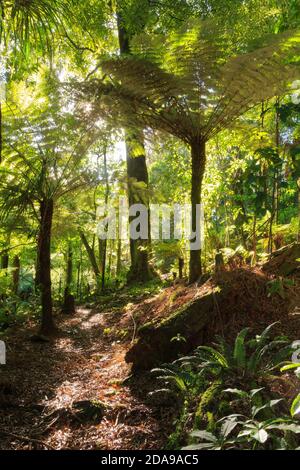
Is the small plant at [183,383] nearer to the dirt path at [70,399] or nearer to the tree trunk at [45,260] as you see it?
the dirt path at [70,399]

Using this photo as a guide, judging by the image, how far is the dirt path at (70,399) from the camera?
219 cm

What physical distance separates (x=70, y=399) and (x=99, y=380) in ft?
1.44

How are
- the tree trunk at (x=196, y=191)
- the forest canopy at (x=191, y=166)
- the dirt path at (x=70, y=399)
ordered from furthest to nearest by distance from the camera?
the tree trunk at (x=196, y=191) < the forest canopy at (x=191, y=166) < the dirt path at (x=70, y=399)

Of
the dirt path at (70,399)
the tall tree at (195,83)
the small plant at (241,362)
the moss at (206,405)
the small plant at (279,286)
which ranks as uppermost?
the tall tree at (195,83)

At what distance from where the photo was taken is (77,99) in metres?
4.33

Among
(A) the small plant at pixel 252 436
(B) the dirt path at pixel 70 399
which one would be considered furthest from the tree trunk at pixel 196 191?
(A) the small plant at pixel 252 436

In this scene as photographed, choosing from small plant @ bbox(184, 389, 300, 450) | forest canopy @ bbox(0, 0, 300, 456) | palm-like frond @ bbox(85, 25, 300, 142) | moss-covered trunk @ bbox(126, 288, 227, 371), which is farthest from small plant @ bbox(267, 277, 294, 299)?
palm-like frond @ bbox(85, 25, 300, 142)

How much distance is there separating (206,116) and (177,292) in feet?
6.82

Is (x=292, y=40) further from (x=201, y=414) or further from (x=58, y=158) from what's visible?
(x=201, y=414)

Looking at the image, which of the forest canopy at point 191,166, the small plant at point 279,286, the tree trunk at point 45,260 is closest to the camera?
the forest canopy at point 191,166

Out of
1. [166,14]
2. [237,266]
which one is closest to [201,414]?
[237,266]

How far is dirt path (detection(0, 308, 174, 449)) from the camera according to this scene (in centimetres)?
219

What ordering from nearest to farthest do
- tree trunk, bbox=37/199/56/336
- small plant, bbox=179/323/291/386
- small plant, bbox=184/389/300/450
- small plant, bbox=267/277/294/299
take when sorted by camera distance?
small plant, bbox=184/389/300/450, small plant, bbox=179/323/291/386, small plant, bbox=267/277/294/299, tree trunk, bbox=37/199/56/336

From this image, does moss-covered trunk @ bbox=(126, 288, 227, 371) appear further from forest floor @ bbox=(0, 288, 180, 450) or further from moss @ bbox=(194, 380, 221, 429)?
moss @ bbox=(194, 380, 221, 429)
